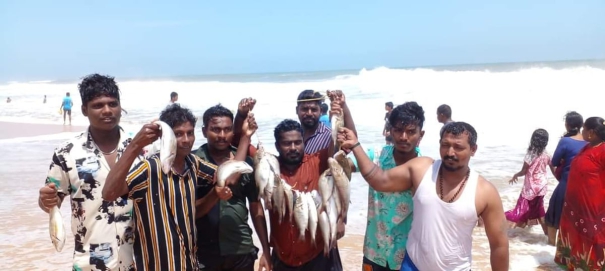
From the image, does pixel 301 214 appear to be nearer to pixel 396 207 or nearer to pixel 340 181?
pixel 340 181

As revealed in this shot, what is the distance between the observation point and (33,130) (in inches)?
809

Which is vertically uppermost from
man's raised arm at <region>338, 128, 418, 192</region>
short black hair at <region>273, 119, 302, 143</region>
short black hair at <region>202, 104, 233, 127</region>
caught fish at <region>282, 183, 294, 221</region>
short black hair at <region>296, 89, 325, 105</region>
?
short black hair at <region>296, 89, 325, 105</region>

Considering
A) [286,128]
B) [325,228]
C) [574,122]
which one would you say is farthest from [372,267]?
[574,122]

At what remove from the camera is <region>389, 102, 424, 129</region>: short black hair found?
3408 mm

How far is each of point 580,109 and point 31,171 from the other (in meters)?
20.9

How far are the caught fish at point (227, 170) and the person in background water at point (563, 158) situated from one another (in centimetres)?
486

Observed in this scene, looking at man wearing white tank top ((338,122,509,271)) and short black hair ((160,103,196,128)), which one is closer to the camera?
man wearing white tank top ((338,122,509,271))

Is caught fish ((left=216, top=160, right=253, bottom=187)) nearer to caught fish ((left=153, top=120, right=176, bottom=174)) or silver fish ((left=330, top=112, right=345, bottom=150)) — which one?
caught fish ((left=153, top=120, right=176, bottom=174))

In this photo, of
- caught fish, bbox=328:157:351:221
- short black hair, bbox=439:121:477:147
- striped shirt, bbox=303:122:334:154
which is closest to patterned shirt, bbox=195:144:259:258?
→ caught fish, bbox=328:157:351:221

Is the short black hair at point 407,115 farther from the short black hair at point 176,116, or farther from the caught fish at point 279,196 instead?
the short black hair at point 176,116

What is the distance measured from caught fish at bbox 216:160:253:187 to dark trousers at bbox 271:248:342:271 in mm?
903

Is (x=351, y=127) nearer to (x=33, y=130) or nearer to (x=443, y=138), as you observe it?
(x=443, y=138)

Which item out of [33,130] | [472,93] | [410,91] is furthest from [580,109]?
[33,130]

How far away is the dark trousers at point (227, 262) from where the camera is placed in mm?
3510
